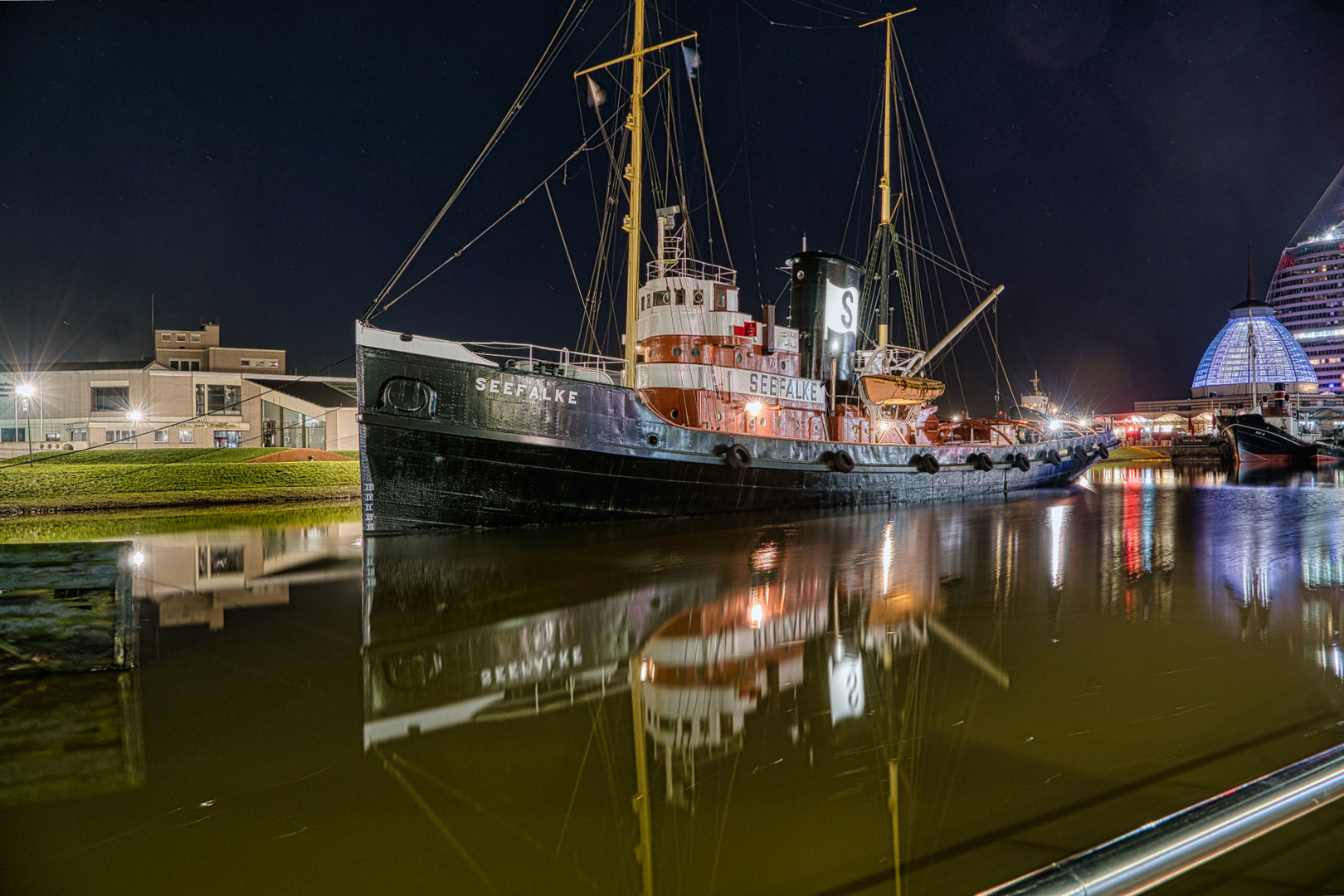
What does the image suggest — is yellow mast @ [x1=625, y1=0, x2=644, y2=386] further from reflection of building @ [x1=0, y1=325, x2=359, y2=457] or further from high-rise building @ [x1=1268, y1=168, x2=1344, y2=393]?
high-rise building @ [x1=1268, y1=168, x2=1344, y2=393]

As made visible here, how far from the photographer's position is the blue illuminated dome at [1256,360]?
388 ft

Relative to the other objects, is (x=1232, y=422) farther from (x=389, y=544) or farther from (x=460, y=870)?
(x=460, y=870)

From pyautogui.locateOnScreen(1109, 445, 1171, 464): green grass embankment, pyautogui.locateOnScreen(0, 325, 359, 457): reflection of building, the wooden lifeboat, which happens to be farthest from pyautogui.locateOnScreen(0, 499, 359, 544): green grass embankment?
pyautogui.locateOnScreen(1109, 445, 1171, 464): green grass embankment

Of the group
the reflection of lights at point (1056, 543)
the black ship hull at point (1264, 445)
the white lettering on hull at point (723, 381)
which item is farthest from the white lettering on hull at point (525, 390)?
the black ship hull at point (1264, 445)

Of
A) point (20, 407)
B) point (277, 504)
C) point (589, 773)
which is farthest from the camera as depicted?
point (20, 407)

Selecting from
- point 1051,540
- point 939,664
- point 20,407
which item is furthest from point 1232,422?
point 20,407

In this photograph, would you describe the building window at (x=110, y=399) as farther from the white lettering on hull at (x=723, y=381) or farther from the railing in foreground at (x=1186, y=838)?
the railing in foreground at (x=1186, y=838)

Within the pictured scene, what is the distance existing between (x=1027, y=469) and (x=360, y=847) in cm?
2734

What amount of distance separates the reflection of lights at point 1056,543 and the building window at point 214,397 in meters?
36.1

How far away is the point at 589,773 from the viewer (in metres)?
3.39

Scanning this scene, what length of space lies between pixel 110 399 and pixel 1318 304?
188m

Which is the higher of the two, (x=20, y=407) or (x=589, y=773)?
(x=20, y=407)

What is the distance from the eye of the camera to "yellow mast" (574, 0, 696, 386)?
48.4ft

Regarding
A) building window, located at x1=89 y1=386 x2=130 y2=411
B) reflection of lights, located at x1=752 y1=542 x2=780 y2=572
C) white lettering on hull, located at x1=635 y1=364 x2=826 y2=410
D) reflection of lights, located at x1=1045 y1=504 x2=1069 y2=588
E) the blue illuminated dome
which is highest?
the blue illuminated dome
